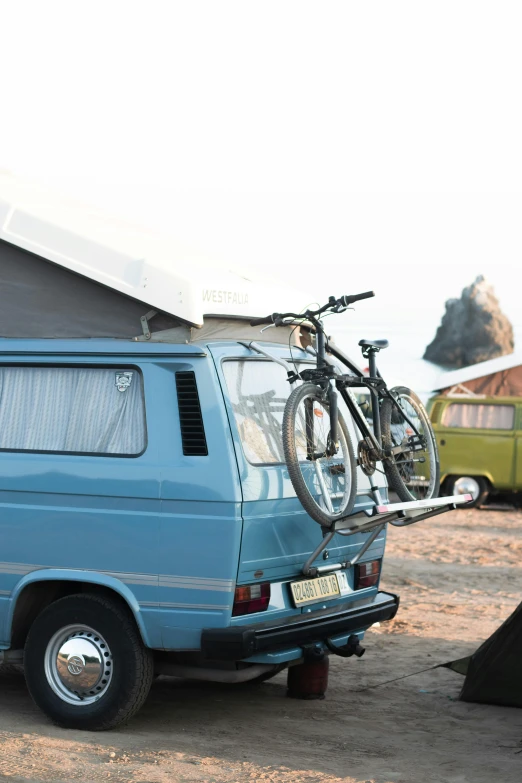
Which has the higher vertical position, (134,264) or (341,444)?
(134,264)

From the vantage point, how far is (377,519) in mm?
6008

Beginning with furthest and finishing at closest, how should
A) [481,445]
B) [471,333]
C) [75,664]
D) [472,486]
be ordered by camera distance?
[471,333]
[472,486]
[481,445]
[75,664]

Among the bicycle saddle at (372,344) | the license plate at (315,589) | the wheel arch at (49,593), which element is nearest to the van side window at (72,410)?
the wheel arch at (49,593)

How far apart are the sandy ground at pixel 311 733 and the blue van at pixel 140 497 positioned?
0.34 meters

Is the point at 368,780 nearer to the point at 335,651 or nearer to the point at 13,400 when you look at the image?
the point at 335,651

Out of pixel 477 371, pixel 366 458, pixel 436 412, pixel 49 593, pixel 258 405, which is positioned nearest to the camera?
pixel 258 405

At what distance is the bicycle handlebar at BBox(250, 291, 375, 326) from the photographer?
630 centimetres

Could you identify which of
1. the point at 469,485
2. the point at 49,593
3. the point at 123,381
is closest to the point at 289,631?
the point at 49,593

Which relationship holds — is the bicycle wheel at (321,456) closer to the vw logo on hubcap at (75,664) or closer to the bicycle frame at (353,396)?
the bicycle frame at (353,396)

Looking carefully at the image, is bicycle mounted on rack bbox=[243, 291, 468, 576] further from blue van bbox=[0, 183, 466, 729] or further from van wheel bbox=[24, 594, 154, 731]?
van wheel bbox=[24, 594, 154, 731]

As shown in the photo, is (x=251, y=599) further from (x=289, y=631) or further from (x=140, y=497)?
(x=140, y=497)

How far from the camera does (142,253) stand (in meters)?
6.36

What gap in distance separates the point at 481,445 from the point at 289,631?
43.9 ft

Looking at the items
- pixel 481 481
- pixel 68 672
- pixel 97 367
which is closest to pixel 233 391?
pixel 97 367
